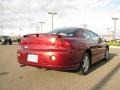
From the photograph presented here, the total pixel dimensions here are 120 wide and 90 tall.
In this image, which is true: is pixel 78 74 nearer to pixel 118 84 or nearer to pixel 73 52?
pixel 73 52

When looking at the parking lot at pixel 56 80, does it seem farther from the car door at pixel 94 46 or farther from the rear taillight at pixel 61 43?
the rear taillight at pixel 61 43

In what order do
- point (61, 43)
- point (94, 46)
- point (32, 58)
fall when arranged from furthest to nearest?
point (94, 46)
point (32, 58)
point (61, 43)

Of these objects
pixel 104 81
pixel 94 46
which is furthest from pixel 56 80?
pixel 94 46

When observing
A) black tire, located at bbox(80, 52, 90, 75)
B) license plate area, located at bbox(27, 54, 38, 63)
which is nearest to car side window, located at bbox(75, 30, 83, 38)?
black tire, located at bbox(80, 52, 90, 75)

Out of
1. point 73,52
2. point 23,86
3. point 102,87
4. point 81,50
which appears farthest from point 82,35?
point 23,86

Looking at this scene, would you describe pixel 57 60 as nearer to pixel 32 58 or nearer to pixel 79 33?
pixel 32 58

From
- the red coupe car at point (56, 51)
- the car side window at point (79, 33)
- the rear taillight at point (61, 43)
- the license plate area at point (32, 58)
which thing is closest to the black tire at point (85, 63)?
the red coupe car at point (56, 51)

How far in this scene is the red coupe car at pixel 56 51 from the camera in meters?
5.69

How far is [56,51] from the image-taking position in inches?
224

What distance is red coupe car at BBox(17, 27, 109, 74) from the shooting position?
5691 mm

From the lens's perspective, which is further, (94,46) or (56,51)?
(94,46)

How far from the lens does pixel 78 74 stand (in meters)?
6.51

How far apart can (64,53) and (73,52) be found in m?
0.30

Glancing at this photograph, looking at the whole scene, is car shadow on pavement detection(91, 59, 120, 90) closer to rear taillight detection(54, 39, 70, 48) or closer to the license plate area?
rear taillight detection(54, 39, 70, 48)
